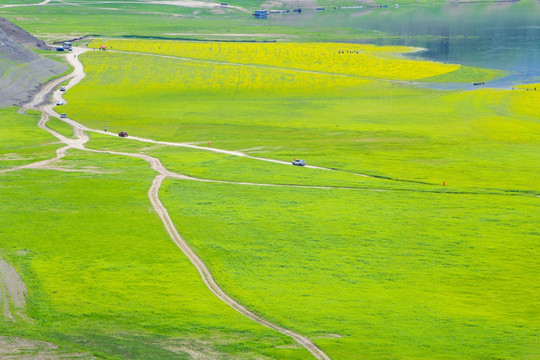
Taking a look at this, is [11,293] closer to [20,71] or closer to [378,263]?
[378,263]

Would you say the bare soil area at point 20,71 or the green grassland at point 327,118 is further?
the bare soil area at point 20,71

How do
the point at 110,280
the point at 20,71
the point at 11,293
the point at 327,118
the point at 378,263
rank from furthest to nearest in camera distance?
the point at 20,71
the point at 327,118
the point at 378,263
the point at 110,280
the point at 11,293

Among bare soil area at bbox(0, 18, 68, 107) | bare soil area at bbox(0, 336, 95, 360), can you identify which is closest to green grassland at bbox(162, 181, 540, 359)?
bare soil area at bbox(0, 336, 95, 360)

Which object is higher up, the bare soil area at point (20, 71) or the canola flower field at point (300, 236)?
the bare soil area at point (20, 71)

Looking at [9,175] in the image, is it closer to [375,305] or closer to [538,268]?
[375,305]

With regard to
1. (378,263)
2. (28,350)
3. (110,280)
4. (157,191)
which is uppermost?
(157,191)

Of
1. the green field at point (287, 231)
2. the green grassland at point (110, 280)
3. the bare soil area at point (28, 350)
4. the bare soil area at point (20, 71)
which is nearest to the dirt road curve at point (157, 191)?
the green field at point (287, 231)

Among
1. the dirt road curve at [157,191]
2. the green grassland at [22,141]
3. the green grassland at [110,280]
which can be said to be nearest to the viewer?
the green grassland at [110,280]

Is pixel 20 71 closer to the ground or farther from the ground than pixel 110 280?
farther from the ground

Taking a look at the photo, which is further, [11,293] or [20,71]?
[20,71]

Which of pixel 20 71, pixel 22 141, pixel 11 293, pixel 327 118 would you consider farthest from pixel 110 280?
pixel 20 71

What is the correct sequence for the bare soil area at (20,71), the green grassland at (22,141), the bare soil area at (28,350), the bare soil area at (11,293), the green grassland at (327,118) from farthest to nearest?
the bare soil area at (20,71) < the green grassland at (22,141) < the green grassland at (327,118) < the bare soil area at (11,293) < the bare soil area at (28,350)

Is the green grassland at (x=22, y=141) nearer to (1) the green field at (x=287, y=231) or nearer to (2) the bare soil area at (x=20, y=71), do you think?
(1) the green field at (x=287, y=231)
